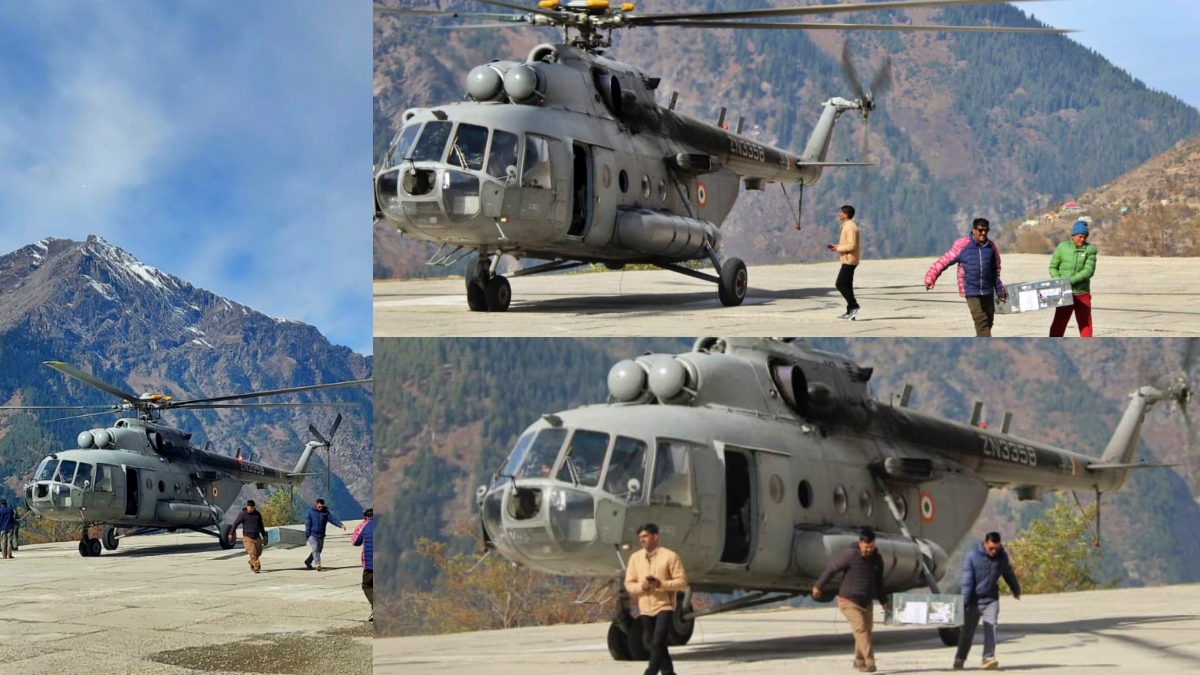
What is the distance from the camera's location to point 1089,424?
120062 millimetres

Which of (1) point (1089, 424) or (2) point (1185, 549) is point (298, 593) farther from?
(1) point (1089, 424)

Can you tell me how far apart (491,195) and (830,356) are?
12.8ft

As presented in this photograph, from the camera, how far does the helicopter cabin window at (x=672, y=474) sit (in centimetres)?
1162

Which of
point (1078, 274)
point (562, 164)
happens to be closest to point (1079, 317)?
point (1078, 274)

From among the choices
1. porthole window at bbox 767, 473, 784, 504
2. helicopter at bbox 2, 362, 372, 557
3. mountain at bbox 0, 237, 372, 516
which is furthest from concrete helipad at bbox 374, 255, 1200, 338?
mountain at bbox 0, 237, 372, 516

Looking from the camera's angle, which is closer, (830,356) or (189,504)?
(830,356)

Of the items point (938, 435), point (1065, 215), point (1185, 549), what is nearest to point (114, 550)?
point (938, 435)

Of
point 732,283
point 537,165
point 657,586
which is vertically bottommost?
point 657,586

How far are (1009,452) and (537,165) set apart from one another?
21.7 ft

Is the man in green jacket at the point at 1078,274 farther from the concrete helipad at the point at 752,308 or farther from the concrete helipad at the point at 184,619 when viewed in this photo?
the concrete helipad at the point at 184,619

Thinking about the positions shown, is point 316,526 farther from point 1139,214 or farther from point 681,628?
point 1139,214

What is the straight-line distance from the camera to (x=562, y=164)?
1545cm

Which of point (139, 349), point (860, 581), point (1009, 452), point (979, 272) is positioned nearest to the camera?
point (860, 581)

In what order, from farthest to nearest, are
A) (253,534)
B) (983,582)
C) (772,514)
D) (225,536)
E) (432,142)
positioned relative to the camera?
(225,536) → (253,534) → (432,142) → (772,514) → (983,582)
